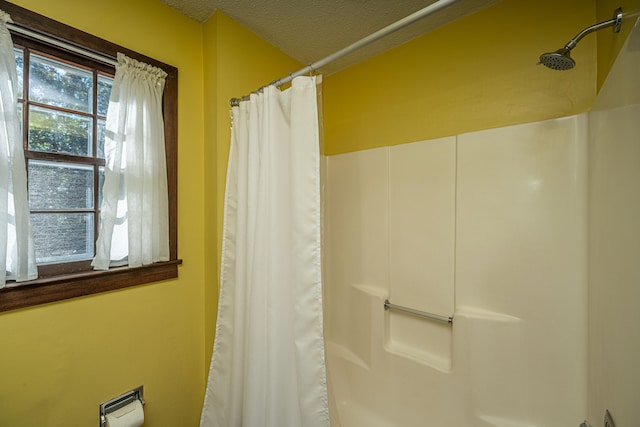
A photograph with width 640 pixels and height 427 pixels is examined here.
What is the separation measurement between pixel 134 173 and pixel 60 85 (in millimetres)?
425

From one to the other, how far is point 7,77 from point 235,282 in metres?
1.10

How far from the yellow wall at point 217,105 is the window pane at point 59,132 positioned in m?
0.50

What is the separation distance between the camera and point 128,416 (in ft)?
3.59

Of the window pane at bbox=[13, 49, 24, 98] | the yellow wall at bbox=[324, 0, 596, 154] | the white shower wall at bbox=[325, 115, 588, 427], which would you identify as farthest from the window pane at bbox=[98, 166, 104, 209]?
the yellow wall at bbox=[324, 0, 596, 154]

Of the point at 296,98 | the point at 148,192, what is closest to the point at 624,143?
the point at 296,98

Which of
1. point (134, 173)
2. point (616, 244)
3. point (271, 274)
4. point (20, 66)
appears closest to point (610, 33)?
point (616, 244)

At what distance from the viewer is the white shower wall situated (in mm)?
1019

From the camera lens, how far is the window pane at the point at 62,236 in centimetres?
100

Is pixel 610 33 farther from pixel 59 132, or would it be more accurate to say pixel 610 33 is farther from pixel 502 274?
pixel 59 132

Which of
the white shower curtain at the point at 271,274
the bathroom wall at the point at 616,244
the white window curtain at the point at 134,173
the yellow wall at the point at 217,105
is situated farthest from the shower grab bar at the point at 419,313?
the white window curtain at the point at 134,173

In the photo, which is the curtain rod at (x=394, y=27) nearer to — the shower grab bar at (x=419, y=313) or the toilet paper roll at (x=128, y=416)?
the shower grab bar at (x=419, y=313)

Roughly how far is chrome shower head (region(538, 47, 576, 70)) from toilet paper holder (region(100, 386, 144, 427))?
2113 millimetres

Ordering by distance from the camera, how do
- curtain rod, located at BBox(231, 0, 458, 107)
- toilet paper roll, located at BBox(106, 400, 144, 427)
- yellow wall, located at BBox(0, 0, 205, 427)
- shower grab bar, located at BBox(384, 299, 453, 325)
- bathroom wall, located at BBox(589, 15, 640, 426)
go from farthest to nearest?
shower grab bar, located at BBox(384, 299, 453, 325)
toilet paper roll, located at BBox(106, 400, 144, 427)
yellow wall, located at BBox(0, 0, 205, 427)
curtain rod, located at BBox(231, 0, 458, 107)
bathroom wall, located at BBox(589, 15, 640, 426)

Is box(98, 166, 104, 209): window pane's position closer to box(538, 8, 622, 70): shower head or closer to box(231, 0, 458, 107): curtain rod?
box(231, 0, 458, 107): curtain rod
